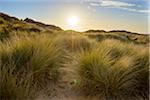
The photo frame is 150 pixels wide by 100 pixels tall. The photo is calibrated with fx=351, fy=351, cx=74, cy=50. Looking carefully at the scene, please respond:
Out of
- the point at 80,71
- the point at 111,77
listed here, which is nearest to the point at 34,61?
the point at 80,71

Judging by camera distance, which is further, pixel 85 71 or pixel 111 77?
pixel 85 71

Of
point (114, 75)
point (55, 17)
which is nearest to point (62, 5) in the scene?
point (55, 17)

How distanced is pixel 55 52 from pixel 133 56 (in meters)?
0.76

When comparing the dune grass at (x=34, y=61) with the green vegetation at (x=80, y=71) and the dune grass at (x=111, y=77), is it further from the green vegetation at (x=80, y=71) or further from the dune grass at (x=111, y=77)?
the dune grass at (x=111, y=77)

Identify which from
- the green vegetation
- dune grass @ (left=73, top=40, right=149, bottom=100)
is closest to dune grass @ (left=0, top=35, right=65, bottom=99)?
the green vegetation

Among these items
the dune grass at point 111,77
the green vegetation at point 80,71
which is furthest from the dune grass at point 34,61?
the dune grass at point 111,77

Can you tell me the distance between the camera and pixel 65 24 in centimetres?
482

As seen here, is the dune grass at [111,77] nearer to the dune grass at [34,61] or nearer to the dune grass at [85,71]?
the dune grass at [85,71]

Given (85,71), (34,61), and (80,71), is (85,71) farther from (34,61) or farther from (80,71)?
(34,61)

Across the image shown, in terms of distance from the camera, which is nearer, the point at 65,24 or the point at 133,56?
the point at 133,56

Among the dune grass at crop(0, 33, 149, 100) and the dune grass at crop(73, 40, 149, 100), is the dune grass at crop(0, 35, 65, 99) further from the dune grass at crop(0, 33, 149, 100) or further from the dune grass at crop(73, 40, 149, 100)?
the dune grass at crop(73, 40, 149, 100)

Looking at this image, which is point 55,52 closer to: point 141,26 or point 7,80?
point 7,80

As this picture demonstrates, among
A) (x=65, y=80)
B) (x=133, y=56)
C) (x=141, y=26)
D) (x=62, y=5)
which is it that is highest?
(x=62, y=5)

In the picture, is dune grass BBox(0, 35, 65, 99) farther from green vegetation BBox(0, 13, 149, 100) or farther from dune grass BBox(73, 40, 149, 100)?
dune grass BBox(73, 40, 149, 100)
